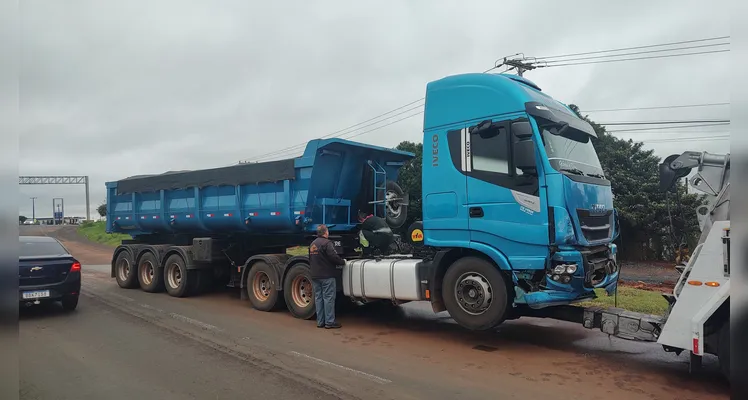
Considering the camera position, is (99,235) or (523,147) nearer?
(523,147)

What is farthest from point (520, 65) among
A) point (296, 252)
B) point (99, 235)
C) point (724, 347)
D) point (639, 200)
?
point (99, 235)

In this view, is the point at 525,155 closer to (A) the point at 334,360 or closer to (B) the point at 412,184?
(A) the point at 334,360

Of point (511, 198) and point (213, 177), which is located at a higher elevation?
point (213, 177)

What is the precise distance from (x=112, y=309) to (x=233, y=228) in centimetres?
270

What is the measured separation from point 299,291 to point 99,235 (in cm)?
4075

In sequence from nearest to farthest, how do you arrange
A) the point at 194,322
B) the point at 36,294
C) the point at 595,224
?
the point at 595,224, the point at 194,322, the point at 36,294

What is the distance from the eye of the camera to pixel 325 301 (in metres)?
7.86

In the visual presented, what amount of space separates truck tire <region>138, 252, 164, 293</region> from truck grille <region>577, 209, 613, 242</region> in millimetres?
9290

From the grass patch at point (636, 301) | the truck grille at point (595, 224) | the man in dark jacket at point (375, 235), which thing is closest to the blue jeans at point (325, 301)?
the man in dark jacket at point (375, 235)

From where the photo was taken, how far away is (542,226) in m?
5.99

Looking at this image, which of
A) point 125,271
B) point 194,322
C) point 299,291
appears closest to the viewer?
point 194,322

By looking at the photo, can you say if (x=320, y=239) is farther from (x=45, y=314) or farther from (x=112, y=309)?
(x=45, y=314)

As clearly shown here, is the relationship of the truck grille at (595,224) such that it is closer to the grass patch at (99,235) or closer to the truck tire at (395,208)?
the truck tire at (395,208)

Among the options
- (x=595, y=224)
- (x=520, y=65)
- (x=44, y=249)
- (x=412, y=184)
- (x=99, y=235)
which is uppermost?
(x=520, y=65)
